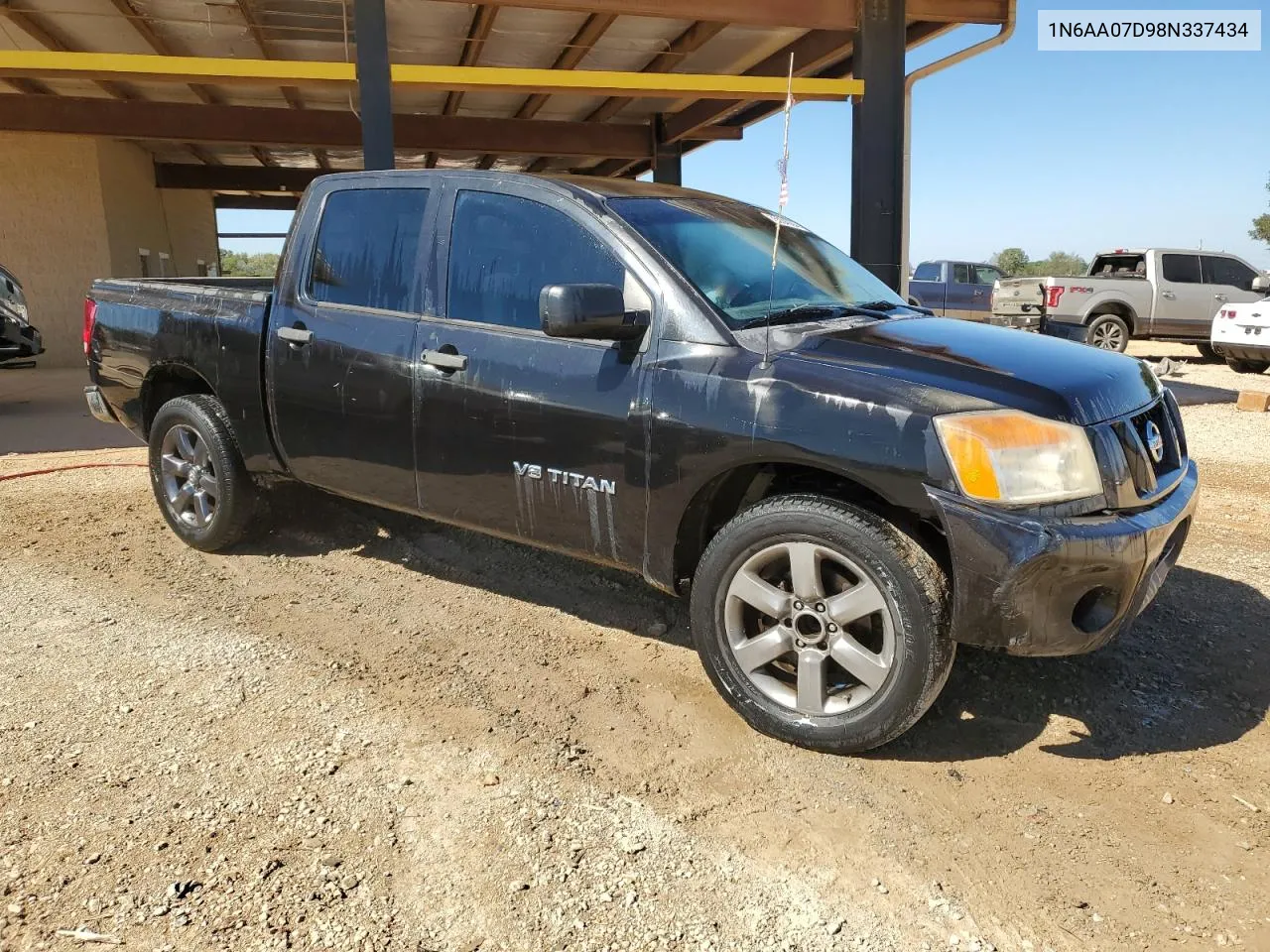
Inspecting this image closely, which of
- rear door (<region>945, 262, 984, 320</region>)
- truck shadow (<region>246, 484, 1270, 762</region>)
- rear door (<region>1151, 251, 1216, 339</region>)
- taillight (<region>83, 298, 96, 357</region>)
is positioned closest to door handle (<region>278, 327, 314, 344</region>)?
truck shadow (<region>246, 484, 1270, 762</region>)

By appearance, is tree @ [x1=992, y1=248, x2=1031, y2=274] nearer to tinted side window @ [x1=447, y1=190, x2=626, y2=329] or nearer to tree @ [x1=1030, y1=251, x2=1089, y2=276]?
tree @ [x1=1030, y1=251, x2=1089, y2=276]

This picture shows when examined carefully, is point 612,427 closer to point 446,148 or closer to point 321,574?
point 321,574

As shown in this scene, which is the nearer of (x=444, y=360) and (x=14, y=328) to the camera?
(x=444, y=360)

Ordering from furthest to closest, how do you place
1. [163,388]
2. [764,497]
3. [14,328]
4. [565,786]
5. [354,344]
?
[14,328] → [163,388] → [354,344] → [764,497] → [565,786]

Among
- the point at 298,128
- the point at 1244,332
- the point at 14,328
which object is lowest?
the point at 1244,332

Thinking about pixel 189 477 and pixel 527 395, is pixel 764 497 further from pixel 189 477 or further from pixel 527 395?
pixel 189 477

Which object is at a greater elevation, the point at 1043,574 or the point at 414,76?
the point at 414,76

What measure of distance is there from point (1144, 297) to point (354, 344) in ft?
49.1

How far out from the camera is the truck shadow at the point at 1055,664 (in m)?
3.07

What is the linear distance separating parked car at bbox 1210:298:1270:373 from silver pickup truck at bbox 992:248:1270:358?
2260 millimetres

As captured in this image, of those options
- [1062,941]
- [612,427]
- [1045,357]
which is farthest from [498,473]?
[1062,941]

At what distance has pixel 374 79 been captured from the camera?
830cm

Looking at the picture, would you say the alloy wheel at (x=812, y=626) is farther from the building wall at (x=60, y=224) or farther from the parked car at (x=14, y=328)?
the building wall at (x=60, y=224)

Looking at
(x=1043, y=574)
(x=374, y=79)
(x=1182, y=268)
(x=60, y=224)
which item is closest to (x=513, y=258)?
(x=1043, y=574)
